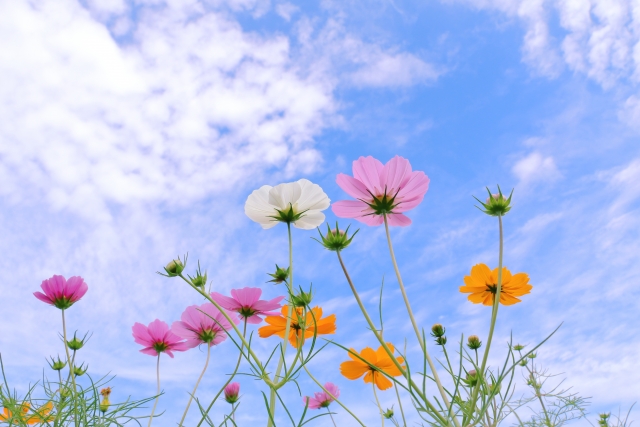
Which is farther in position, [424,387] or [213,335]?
[213,335]

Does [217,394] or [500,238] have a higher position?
[500,238]

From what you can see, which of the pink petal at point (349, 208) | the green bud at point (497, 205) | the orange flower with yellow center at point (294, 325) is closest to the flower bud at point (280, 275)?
the orange flower with yellow center at point (294, 325)

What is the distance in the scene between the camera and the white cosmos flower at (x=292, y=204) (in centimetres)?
107

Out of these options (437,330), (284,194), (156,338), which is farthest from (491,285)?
(156,338)

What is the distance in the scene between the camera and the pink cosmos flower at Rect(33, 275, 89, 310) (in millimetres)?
1340

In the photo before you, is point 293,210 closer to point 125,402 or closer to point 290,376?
point 290,376

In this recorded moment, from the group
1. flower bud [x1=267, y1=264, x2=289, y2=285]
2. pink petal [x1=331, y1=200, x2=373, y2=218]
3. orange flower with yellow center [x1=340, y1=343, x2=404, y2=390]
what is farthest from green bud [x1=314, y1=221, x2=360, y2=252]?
orange flower with yellow center [x1=340, y1=343, x2=404, y2=390]

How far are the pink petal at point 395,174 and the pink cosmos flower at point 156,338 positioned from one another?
74 cm

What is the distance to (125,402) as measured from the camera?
1.32 m

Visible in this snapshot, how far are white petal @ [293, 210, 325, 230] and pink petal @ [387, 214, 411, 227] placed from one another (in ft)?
0.51

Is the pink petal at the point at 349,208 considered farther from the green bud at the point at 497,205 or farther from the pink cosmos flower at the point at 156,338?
the pink cosmos flower at the point at 156,338

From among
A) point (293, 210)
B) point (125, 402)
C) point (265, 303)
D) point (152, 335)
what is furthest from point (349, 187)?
point (125, 402)

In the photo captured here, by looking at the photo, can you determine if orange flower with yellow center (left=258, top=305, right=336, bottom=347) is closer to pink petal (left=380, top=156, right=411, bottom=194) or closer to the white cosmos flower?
the white cosmos flower

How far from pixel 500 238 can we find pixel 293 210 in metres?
0.45
